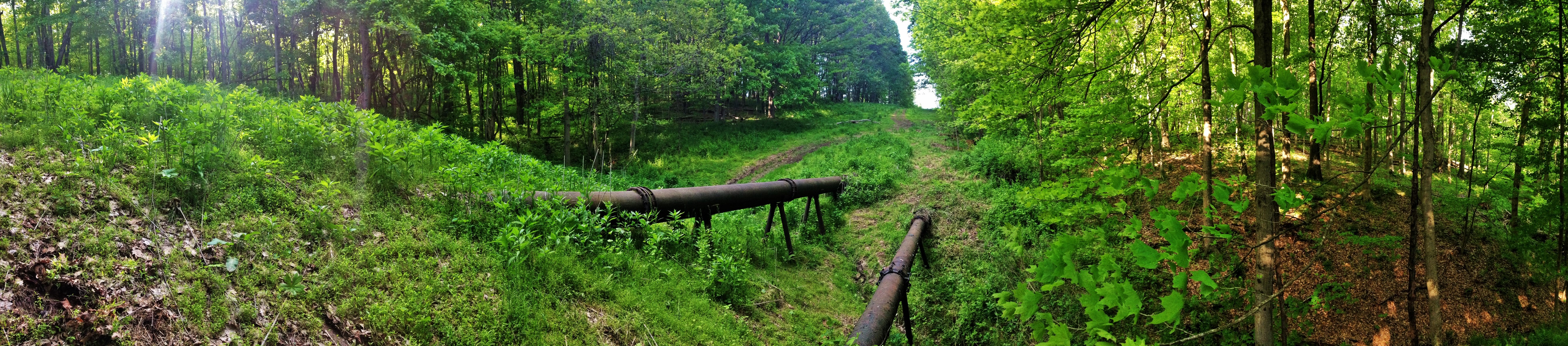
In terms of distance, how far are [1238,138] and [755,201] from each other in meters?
8.15

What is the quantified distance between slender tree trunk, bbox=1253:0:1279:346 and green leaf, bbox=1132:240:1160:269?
209 centimetres

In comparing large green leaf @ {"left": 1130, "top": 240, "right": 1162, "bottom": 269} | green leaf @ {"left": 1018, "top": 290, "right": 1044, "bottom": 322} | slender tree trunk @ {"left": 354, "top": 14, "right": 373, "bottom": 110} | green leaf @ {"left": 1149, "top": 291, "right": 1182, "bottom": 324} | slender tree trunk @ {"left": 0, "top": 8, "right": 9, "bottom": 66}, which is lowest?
green leaf @ {"left": 1018, "top": 290, "right": 1044, "bottom": 322}

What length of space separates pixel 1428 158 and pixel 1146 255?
5.40 m

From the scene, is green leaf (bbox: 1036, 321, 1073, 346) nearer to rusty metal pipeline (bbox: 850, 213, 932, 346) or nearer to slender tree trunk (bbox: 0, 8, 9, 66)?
rusty metal pipeline (bbox: 850, 213, 932, 346)

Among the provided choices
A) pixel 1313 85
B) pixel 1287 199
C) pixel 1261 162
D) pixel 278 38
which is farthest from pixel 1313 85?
pixel 278 38

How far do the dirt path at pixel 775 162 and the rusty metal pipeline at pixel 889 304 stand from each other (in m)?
9.81

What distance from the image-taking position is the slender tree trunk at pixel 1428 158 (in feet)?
12.9

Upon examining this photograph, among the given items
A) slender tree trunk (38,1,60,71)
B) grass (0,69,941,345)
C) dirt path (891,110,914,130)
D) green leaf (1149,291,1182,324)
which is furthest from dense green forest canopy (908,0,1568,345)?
slender tree trunk (38,1,60,71)

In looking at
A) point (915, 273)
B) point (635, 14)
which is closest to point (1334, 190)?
point (915, 273)

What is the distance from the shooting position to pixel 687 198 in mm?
8070

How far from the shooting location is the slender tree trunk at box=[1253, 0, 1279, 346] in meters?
3.43

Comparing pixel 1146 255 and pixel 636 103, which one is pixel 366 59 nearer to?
pixel 636 103

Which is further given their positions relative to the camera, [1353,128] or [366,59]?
[366,59]

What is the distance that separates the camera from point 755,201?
31.7 feet
